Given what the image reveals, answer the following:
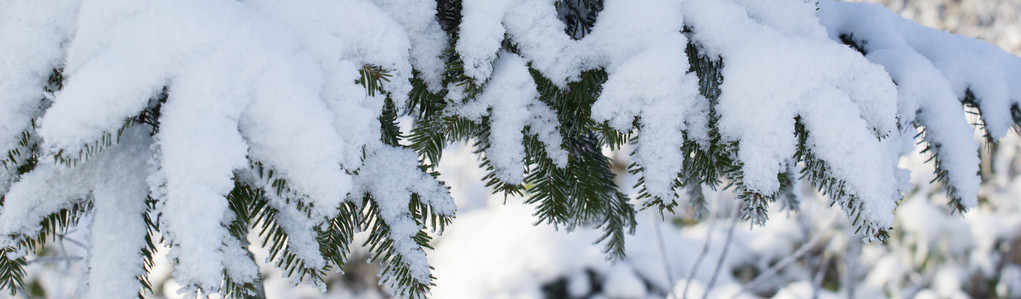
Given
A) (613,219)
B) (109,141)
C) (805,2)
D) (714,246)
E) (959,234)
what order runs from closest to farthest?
A: (109,141), (805,2), (613,219), (959,234), (714,246)

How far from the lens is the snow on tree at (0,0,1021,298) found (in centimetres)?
62

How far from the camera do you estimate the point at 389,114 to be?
3.04 feet

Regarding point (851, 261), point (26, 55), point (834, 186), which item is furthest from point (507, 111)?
point (851, 261)

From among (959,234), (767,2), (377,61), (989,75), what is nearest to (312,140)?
(377,61)

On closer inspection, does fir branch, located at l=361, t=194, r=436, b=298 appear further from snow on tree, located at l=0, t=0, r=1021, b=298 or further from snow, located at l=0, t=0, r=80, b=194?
snow, located at l=0, t=0, r=80, b=194

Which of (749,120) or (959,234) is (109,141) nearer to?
(749,120)

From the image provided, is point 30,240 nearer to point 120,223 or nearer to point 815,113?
point 120,223

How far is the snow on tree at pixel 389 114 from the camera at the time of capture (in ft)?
2.03

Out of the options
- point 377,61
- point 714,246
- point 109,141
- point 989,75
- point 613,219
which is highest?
point 714,246

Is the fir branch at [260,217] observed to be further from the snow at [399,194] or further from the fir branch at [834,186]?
the fir branch at [834,186]

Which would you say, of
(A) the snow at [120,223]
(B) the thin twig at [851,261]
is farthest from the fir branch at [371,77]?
(B) the thin twig at [851,261]

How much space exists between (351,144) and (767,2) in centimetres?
77

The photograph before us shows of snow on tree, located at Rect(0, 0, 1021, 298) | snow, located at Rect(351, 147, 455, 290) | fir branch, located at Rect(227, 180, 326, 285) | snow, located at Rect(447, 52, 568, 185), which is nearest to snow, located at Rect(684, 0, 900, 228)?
snow on tree, located at Rect(0, 0, 1021, 298)

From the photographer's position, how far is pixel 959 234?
3.53m
